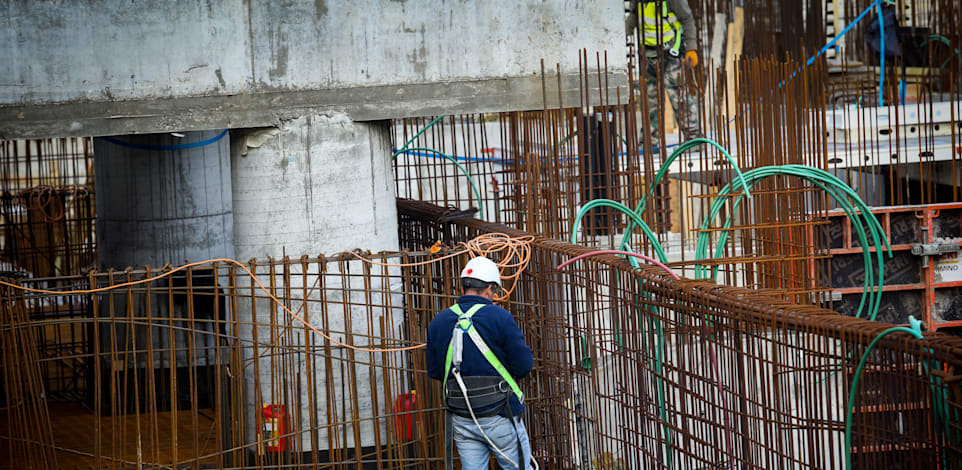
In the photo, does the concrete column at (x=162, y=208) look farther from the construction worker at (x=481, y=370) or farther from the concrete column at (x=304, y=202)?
the construction worker at (x=481, y=370)

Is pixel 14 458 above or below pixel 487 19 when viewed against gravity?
below

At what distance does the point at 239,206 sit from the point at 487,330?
3.45 meters

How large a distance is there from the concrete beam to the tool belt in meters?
3.21

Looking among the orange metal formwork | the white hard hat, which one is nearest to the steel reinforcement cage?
the white hard hat

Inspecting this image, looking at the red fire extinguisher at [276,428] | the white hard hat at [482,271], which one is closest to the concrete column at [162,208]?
the red fire extinguisher at [276,428]

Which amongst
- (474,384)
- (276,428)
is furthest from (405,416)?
(474,384)

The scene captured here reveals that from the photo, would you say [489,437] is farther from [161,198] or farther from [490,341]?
[161,198]

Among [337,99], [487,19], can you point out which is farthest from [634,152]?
[337,99]

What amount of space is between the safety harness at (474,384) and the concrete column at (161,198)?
21.0ft

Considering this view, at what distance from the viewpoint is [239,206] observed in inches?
319

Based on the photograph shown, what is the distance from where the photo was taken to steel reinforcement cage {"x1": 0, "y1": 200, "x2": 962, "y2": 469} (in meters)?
4.24

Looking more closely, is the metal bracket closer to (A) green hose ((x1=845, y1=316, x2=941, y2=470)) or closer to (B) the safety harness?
(B) the safety harness

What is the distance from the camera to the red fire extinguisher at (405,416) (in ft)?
22.7

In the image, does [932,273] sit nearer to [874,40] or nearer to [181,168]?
[181,168]
